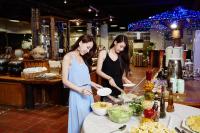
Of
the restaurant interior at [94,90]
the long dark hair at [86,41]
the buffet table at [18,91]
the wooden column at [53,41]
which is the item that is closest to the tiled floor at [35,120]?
the restaurant interior at [94,90]

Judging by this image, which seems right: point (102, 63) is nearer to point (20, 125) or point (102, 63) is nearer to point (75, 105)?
point (75, 105)

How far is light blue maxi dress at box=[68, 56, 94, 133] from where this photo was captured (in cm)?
252

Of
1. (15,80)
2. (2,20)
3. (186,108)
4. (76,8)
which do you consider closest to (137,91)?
(186,108)

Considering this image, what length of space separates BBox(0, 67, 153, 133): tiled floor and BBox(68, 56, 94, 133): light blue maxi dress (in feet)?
6.02

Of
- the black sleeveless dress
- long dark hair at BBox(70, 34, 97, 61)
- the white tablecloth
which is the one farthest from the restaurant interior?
long dark hair at BBox(70, 34, 97, 61)

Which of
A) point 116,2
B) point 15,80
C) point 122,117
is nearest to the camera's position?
point 122,117

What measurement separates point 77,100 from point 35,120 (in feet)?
8.68

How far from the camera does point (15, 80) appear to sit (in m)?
5.55

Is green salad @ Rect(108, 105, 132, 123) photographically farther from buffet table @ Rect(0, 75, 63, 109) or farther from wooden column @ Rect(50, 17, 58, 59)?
wooden column @ Rect(50, 17, 58, 59)

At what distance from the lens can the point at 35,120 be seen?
4.84 m

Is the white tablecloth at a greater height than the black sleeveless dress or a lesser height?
lesser

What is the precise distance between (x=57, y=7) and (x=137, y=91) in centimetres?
819

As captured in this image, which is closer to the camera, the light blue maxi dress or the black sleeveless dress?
the light blue maxi dress

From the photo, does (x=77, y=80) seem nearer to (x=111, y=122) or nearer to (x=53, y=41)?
(x=111, y=122)
